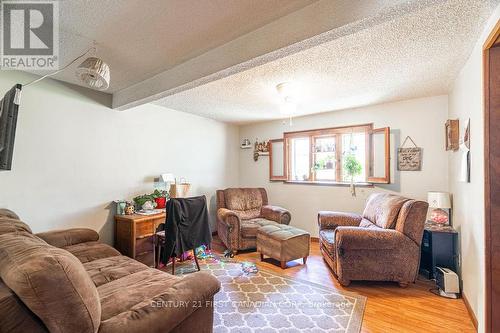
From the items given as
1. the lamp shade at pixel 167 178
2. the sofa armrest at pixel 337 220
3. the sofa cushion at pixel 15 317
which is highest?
the lamp shade at pixel 167 178

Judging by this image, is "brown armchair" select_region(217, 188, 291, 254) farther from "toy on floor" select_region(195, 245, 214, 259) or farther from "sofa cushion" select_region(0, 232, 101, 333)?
"sofa cushion" select_region(0, 232, 101, 333)

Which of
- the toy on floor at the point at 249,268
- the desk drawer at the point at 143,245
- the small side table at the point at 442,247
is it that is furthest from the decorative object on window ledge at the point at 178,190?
the small side table at the point at 442,247

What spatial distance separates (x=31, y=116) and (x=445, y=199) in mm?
4793

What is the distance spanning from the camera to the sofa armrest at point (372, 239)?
2504 millimetres

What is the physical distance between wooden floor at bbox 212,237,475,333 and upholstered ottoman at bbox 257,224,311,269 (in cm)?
18

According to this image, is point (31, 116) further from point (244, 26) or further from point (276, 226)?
point (276, 226)

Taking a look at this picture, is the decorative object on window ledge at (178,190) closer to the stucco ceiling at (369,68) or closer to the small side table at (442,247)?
the stucco ceiling at (369,68)

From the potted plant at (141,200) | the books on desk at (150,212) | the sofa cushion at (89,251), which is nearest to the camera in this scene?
the sofa cushion at (89,251)

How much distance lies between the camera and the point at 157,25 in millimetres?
1734

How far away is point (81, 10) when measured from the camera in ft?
5.16

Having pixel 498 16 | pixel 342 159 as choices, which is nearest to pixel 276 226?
pixel 342 159

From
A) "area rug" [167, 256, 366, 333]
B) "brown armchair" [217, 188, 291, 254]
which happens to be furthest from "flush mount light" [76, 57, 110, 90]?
"brown armchair" [217, 188, 291, 254]

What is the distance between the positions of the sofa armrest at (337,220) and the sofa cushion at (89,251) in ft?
8.78

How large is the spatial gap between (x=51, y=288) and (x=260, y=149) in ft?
14.1
